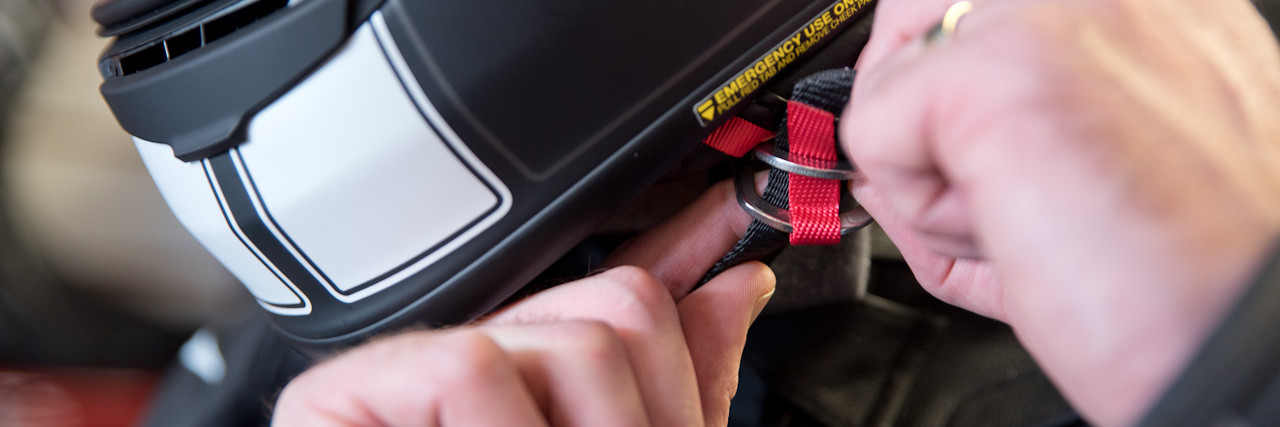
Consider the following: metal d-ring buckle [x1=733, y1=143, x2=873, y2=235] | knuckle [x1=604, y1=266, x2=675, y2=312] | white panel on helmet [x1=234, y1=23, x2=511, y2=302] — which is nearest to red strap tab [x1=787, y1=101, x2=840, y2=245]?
metal d-ring buckle [x1=733, y1=143, x2=873, y2=235]

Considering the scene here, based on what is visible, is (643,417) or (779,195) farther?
(779,195)

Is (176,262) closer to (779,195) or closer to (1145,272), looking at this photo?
(779,195)

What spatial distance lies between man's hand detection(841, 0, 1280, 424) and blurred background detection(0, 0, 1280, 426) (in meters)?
0.98

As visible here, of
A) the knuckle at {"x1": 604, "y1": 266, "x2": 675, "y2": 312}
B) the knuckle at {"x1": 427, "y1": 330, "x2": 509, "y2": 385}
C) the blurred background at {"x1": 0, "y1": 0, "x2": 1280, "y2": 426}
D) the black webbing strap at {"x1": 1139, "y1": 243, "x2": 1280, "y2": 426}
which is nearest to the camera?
the black webbing strap at {"x1": 1139, "y1": 243, "x2": 1280, "y2": 426}

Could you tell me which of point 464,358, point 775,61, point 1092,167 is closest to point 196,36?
point 464,358

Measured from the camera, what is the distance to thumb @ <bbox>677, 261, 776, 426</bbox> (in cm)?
63

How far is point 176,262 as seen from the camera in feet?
3.54

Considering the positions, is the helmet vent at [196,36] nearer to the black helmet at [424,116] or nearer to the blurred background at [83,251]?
the black helmet at [424,116]

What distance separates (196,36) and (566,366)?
385 millimetres

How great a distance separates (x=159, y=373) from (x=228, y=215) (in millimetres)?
613

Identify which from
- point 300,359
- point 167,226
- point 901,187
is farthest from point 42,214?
point 901,187

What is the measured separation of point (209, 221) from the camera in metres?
0.64

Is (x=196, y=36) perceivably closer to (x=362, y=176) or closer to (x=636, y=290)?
(x=362, y=176)

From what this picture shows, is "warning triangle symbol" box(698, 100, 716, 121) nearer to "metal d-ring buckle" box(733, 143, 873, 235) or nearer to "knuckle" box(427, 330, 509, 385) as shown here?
"metal d-ring buckle" box(733, 143, 873, 235)
